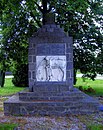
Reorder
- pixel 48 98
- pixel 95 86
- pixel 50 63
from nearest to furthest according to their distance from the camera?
pixel 48 98
pixel 50 63
pixel 95 86

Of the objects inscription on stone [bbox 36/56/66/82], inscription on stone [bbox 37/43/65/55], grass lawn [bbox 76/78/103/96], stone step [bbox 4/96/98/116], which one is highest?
inscription on stone [bbox 37/43/65/55]

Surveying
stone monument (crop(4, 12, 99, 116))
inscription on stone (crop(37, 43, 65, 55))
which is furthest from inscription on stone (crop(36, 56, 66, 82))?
inscription on stone (crop(37, 43, 65, 55))

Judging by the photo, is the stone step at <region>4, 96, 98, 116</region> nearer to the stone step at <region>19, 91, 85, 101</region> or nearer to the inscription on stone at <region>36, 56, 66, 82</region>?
the stone step at <region>19, 91, 85, 101</region>

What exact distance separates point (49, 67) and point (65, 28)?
4.63m

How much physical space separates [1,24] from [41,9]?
2.08 m

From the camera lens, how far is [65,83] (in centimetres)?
871

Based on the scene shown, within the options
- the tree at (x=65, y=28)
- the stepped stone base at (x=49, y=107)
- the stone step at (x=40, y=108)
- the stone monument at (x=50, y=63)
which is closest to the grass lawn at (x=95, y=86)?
the tree at (x=65, y=28)

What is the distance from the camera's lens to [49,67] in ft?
28.5

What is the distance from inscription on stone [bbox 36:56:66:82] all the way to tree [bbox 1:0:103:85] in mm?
3737

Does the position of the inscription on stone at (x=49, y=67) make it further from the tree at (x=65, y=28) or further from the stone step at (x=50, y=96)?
the tree at (x=65, y=28)

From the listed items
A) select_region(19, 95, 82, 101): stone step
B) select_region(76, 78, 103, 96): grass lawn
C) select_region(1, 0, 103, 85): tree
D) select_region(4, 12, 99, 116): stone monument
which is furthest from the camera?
select_region(76, 78, 103, 96): grass lawn

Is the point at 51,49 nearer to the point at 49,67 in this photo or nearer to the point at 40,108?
the point at 49,67

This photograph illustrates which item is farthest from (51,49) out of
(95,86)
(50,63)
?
(95,86)

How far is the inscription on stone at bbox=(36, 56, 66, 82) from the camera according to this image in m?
8.67
